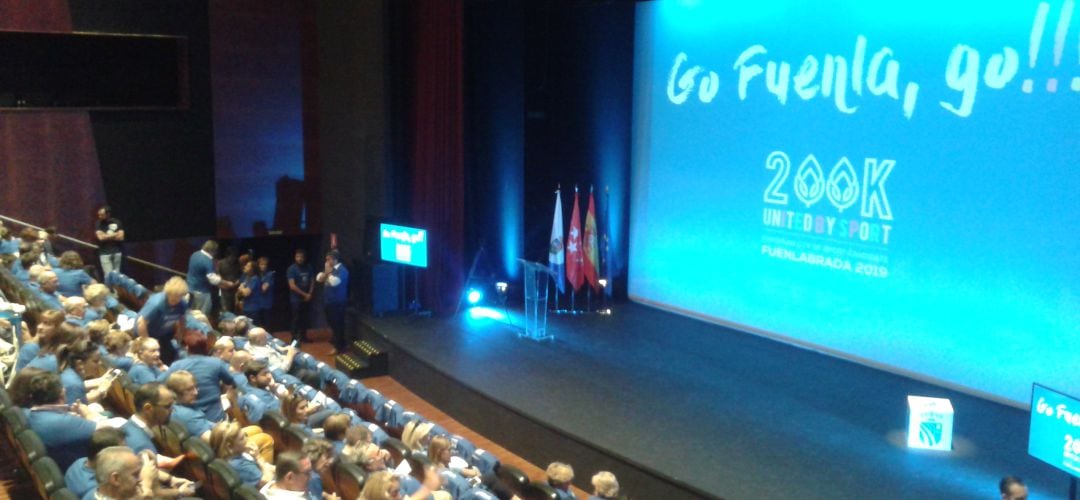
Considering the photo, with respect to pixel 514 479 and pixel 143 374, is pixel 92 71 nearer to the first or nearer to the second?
pixel 143 374

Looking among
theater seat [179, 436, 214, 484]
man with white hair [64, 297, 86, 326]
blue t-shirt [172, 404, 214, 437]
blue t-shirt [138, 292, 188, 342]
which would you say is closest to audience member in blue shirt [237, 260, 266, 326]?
blue t-shirt [138, 292, 188, 342]

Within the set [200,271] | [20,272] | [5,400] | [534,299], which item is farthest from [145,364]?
[534,299]

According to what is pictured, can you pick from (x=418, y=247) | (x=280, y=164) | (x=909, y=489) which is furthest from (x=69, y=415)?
(x=280, y=164)

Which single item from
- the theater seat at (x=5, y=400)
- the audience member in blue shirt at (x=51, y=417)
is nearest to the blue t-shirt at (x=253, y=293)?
the theater seat at (x=5, y=400)

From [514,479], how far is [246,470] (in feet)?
4.51

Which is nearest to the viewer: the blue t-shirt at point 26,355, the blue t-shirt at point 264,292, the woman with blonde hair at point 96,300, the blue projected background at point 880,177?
the blue t-shirt at point 26,355

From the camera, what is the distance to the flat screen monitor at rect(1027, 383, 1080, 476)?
5527 millimetres

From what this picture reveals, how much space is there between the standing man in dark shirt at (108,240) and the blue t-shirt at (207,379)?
16.5 ft

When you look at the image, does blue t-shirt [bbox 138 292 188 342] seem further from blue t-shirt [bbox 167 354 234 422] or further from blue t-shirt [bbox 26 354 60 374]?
blue t-shirt [bbox 26 354 60 374]

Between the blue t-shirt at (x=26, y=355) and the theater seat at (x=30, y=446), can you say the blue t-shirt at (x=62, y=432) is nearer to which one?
the theater seat at (x=30, y=446)

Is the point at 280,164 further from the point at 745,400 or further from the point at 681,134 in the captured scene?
the point at 745,400

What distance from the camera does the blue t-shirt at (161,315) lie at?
22.1 feet

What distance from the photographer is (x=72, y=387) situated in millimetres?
5211

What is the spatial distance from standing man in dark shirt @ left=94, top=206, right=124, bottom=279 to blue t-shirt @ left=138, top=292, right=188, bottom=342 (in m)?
3.52
